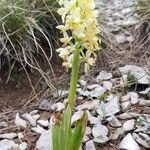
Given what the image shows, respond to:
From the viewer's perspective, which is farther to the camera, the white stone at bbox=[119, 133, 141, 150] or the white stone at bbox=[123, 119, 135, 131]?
the white stone at bbox=[123, 119, 135, 131]

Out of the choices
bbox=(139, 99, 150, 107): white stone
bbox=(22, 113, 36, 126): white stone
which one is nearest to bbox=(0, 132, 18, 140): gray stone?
bbox=(22, 113, 36, 126): white stone

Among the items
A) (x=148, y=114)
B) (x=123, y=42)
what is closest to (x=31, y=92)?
(x=148, y=114)

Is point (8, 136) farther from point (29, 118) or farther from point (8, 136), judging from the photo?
point (29, 118)

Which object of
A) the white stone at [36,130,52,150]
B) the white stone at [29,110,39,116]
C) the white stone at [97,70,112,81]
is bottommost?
the white stone at [36,130,52,150]

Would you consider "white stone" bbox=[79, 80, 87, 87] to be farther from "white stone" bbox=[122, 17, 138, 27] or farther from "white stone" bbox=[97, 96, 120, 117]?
"white stone" bbox=[122, 17, 138, 27]

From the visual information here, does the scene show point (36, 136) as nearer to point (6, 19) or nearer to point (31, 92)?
point (31, 92)

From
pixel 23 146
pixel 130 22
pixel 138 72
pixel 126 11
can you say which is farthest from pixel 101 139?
pixel 126 11
